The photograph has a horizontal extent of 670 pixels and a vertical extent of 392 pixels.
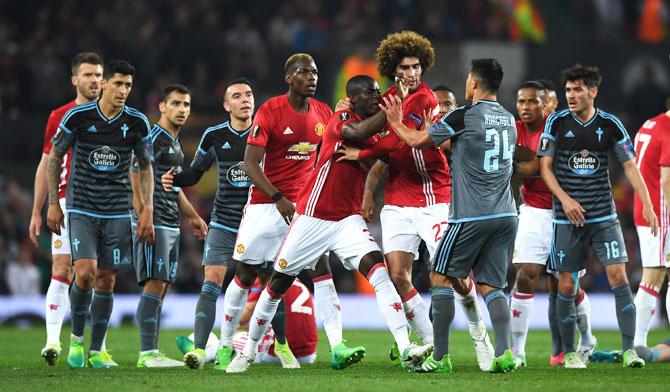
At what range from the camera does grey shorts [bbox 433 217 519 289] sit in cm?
872

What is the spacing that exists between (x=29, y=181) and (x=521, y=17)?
10.2m

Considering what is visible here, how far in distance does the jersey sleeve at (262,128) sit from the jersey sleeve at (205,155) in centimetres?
97

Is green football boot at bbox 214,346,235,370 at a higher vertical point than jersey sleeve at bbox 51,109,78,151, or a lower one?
lower

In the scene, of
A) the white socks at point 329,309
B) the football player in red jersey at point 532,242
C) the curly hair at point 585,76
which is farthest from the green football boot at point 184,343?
the curly hair at point 585,76

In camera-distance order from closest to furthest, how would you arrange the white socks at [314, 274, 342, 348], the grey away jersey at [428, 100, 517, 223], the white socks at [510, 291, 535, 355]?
the grey away jersey at [428, 100, 517, 223], the white socks at [314, 274, 342, 348], the white socks at [510, 291, 535, 355]

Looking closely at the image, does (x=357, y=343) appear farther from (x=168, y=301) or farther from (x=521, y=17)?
(x=521, y=17)

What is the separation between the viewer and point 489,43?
20469 millimetres

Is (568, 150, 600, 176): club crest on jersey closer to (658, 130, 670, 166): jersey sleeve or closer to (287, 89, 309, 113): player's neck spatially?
(658, 130, 670, 166): jersey sleeve

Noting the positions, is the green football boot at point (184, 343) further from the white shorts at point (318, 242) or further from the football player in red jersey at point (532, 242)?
the football player in red jersey at point (532, 242)

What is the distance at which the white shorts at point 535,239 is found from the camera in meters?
10.7

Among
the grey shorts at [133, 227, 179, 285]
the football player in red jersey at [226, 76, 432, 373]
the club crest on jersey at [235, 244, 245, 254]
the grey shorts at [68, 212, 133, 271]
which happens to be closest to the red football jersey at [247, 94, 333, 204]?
the club crest on jersey at [235, 244, 245, 254]

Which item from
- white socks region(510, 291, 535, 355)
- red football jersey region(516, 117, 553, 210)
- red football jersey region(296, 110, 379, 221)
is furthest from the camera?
red football jersey region(516, 117, 553, 210)

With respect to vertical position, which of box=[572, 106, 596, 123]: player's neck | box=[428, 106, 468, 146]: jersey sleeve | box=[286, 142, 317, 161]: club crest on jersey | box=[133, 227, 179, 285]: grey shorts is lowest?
box=[133, 227, 179, 285]: grey shorts

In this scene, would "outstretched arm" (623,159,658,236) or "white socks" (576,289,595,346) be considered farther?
"white socks" (576,289,595,346)
